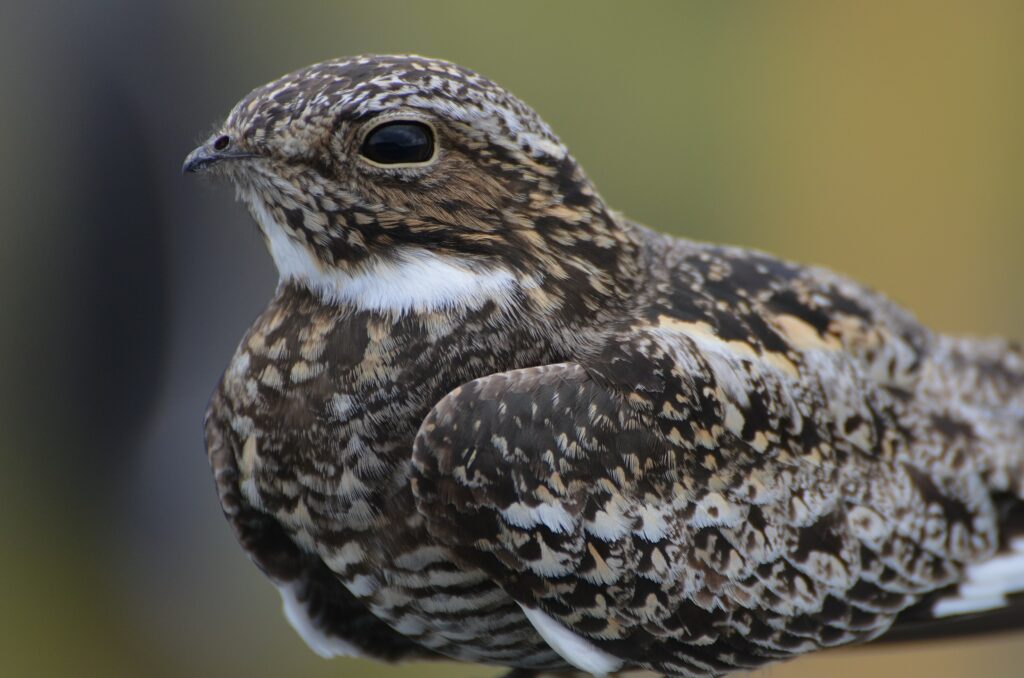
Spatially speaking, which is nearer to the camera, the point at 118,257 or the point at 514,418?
the point at 514,418

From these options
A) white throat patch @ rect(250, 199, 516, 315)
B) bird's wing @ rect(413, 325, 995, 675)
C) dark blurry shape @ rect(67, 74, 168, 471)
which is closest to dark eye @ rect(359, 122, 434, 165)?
white throat patch @ rect(250, 199, 516, 315)

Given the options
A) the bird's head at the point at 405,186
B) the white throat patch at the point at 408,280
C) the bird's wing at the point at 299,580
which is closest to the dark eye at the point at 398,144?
the bird's head at the point at 405,186

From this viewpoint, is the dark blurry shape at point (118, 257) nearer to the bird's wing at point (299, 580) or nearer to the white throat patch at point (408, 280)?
the bird's wing at point (299, 580)

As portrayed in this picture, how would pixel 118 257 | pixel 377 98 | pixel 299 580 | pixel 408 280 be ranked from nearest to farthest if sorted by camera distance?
pixel 377 98, pixel 408 280, pixel 299 580, pixel 118 257

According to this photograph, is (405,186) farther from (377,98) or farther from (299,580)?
(299,580)

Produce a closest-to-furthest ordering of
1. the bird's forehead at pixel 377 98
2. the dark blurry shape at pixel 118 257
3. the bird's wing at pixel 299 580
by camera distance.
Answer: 1. the bird's forehead at pixel 377 98
2. the bird's wing at pixel 299 580
3. the dark blurry shape at pixel 118 257

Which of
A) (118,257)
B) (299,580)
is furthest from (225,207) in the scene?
(299,580)
